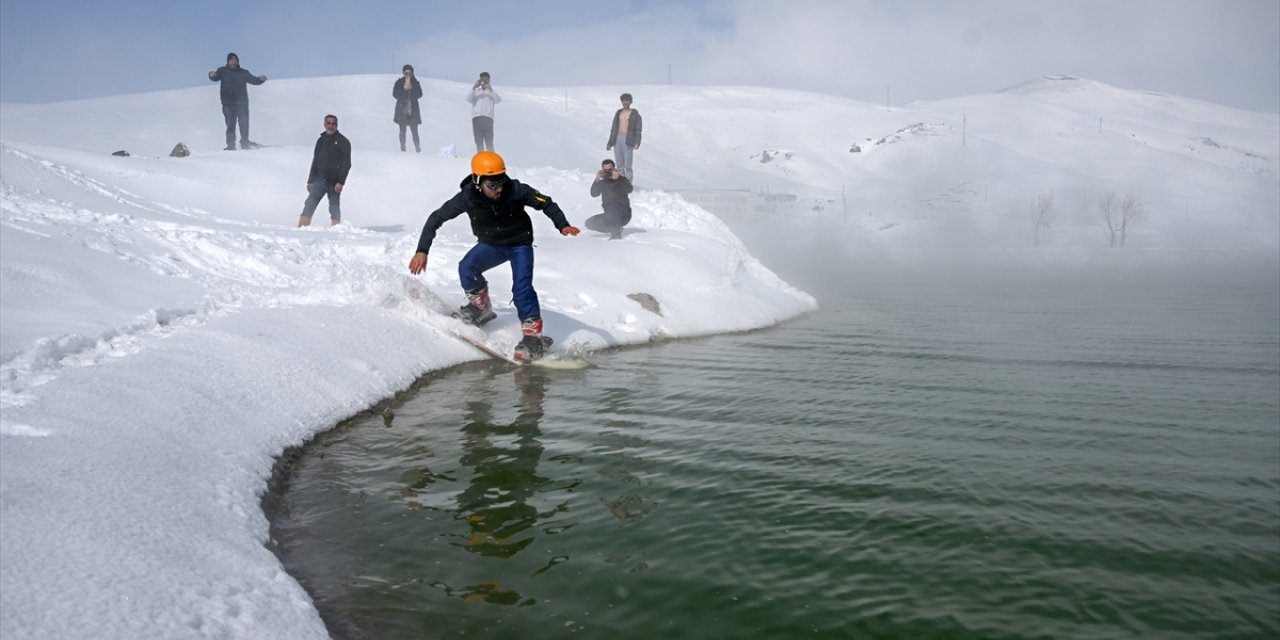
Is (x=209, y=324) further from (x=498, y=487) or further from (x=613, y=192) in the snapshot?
(x=613, y=192)

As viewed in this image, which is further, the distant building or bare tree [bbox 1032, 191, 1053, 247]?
bare tree [bbox 1032, 191, 1053, 247]

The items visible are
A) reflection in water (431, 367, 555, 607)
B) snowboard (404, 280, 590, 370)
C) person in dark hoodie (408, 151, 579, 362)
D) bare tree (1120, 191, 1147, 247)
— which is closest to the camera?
reflection in water (431, 367, 555, 607)

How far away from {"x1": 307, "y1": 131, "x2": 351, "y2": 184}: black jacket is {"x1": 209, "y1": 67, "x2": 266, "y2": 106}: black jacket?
530 centimetres

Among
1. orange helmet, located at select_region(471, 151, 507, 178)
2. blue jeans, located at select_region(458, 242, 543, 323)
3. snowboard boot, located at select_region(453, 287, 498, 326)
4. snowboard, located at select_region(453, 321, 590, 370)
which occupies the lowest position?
snowboard, located at select_region(453, 321, 590, 370)

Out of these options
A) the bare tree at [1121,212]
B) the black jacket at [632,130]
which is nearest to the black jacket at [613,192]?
the black jacket at [632,130]

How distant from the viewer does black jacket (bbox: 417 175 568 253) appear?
8.93 m

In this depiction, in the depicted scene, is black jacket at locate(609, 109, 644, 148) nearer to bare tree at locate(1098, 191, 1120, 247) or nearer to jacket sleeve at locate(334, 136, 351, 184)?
jacket sleeve at locate(334, 136, 351, 184)

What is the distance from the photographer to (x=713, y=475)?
5.38 m

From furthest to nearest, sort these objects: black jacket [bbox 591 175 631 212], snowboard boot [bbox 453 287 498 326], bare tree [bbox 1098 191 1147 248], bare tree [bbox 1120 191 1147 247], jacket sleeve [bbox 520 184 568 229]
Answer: bare tree [bbox 1120 191 1147 247], bare tree [bbox 1098 191 1147 248], black jacket [bbox 591 175 631 212], snowboard boot [bbox 453 287 498 326], jacket sleeve [bbox 520 184 568 229]

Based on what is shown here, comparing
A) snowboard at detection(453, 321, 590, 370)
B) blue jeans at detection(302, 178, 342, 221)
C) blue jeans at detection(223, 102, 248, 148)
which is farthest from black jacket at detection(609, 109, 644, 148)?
blue jeans at detection(223, 102, 248, 148)

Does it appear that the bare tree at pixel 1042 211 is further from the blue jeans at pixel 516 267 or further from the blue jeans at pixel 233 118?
the blue jeans at pixel 516 267

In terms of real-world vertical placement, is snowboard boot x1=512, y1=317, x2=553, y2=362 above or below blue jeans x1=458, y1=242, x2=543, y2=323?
below

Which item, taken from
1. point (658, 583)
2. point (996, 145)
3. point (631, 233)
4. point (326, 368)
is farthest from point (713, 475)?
point (996, 145)

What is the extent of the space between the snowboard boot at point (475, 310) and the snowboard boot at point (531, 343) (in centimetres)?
68
